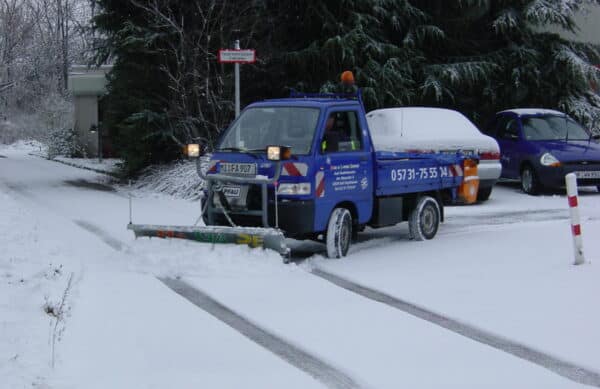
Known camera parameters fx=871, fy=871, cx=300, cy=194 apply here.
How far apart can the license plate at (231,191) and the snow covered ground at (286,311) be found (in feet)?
2.45

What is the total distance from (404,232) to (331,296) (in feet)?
16.3

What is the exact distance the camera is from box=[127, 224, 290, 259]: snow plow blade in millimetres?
9648

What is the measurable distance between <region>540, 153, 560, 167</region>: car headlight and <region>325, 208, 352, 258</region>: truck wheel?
8.06 meters

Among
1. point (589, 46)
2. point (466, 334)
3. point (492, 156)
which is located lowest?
point (466, 334)

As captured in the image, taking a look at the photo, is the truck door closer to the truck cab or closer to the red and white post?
the truck cab

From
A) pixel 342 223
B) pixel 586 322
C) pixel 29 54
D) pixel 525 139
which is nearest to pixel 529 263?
pixel 342 223

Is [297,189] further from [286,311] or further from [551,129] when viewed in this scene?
[551,129]

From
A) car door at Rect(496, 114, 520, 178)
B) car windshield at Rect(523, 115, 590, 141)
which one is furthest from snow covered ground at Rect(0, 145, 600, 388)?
car windshield at Rect(523, 115, 590, 141)

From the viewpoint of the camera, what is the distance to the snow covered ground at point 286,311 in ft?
19.5

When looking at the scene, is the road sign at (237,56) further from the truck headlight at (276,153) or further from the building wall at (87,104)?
the building wall at (87,104)

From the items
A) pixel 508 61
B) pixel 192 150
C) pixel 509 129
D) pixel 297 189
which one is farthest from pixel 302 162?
pixel 508 61

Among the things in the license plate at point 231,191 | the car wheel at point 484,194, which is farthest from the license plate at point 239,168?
the car wheel at point 484,194

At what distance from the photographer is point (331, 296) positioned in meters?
8.54

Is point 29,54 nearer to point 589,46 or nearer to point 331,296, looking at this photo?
point 589,46
